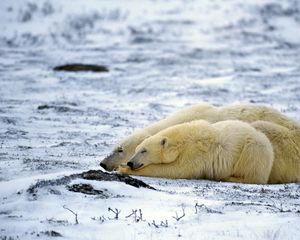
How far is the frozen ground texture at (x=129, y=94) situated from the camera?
4.33 meters

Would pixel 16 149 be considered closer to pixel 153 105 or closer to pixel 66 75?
pixel 153 105

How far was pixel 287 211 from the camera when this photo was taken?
4672 mm

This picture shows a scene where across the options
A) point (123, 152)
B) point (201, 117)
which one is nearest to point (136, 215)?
point (123, 152)

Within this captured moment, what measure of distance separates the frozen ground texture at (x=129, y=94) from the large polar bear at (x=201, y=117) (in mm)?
406

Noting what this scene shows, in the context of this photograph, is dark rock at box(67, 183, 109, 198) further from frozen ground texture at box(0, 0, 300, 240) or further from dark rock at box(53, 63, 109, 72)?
dark rock at box(53, 63, 109, 72)

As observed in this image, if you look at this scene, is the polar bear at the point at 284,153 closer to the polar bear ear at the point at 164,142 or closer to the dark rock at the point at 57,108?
the polar bear ear at the point at 164,142

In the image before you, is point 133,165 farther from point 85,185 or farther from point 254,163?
point 85,185

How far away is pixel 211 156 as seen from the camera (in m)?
6.36

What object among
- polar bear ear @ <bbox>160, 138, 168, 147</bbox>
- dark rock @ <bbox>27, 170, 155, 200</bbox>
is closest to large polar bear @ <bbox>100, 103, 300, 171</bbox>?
polar bear ear @ <bbox>160, 138, 168, 147</bbox>

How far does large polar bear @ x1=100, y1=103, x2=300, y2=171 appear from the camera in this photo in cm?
702

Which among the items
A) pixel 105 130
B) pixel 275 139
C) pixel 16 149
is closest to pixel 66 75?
pixel 105 130

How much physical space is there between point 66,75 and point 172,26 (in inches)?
523

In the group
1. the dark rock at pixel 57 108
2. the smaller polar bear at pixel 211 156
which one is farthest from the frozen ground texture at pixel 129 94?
the smaller polar bear at pixel 211 156

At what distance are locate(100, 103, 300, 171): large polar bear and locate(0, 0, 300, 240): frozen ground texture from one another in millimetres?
406
